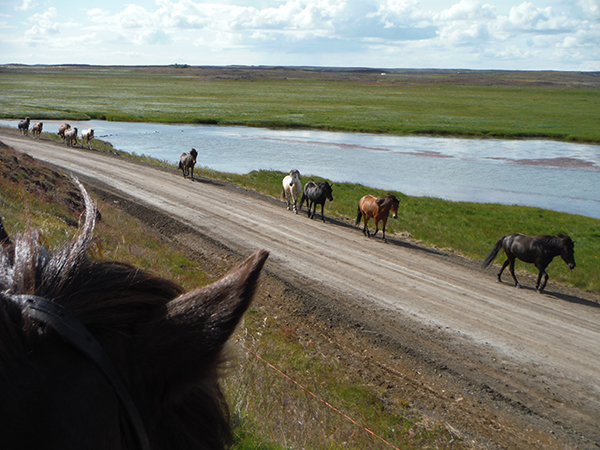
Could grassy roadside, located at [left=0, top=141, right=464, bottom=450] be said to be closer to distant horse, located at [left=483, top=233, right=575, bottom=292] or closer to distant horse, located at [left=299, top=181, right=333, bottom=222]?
distant horse, located at [left=299, top=181, right=333, bottom=222]

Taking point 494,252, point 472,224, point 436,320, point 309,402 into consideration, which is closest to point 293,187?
point 472,224

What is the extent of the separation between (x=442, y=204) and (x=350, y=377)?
1816 cm

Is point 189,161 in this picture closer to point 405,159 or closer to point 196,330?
point 405,159

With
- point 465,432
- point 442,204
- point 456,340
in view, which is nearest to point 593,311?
point 456,340

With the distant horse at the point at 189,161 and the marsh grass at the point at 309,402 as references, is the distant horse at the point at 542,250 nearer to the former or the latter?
the marsh grass at the point at 309,402

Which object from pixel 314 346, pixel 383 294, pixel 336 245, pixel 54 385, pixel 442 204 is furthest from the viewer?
pixel 442 204

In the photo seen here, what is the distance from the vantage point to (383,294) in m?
12.2

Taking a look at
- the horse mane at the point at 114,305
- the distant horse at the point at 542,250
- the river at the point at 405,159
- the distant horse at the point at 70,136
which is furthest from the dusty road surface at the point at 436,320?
the distant horse at the point at 70,136

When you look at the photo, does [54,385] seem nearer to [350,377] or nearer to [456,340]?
[350,377]

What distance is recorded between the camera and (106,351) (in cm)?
103

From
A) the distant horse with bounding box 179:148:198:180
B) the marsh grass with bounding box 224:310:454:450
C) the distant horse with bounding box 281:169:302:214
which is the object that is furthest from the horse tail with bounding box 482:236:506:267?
the distant horse with bounding box 179:148:198:180

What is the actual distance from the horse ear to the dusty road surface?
6967 mm

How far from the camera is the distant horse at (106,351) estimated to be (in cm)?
89

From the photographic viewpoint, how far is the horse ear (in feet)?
3.51
